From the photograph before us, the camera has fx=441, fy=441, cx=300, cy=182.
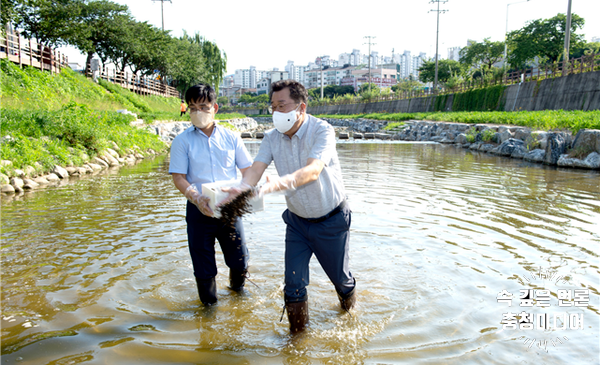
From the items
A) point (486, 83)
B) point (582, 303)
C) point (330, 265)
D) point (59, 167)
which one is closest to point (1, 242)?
point (330, 265)

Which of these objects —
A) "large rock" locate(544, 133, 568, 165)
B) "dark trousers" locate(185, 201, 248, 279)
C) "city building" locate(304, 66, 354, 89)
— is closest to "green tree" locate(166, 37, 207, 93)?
"large rock" locate(544, 133, 568, 165)

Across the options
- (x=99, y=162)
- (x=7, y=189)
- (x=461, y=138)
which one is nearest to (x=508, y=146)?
(x=461, y=138)

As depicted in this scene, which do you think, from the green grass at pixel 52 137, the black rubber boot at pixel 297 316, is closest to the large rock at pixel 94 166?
the green grass at pixel 52 137

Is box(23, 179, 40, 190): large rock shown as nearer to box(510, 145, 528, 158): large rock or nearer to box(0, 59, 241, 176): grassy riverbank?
box(0, 59, 241, 176): grassy riverbank

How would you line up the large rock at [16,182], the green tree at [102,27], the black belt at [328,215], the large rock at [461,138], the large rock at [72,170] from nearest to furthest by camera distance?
the black belt at [328,215] → the large rock at [16,182] → the large rock at [72,170] → the large rock at [461,138] → the green tree at [102,27]

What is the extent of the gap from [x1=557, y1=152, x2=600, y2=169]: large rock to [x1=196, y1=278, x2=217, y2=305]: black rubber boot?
434 inches

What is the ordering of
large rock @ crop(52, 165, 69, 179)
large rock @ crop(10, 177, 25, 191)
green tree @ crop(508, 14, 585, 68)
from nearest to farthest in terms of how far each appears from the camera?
large rock @ crop(10, 177, 25, 191)
large rock @ crop(52, 165, 69, 179)
green tree @ crop(508, 14, 585, 68)

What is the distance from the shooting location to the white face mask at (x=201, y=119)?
3.34 meters

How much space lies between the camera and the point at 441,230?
5.90 meters

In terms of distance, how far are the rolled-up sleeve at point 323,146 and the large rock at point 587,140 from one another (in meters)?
11.3

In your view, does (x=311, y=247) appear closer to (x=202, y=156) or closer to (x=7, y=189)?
(x=202, y=156)

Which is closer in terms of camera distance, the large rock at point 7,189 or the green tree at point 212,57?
the large rock at point 7,189

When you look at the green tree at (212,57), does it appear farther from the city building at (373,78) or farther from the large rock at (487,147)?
the city building at (373,78)

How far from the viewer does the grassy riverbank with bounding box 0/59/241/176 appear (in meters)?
Result: 9.47
